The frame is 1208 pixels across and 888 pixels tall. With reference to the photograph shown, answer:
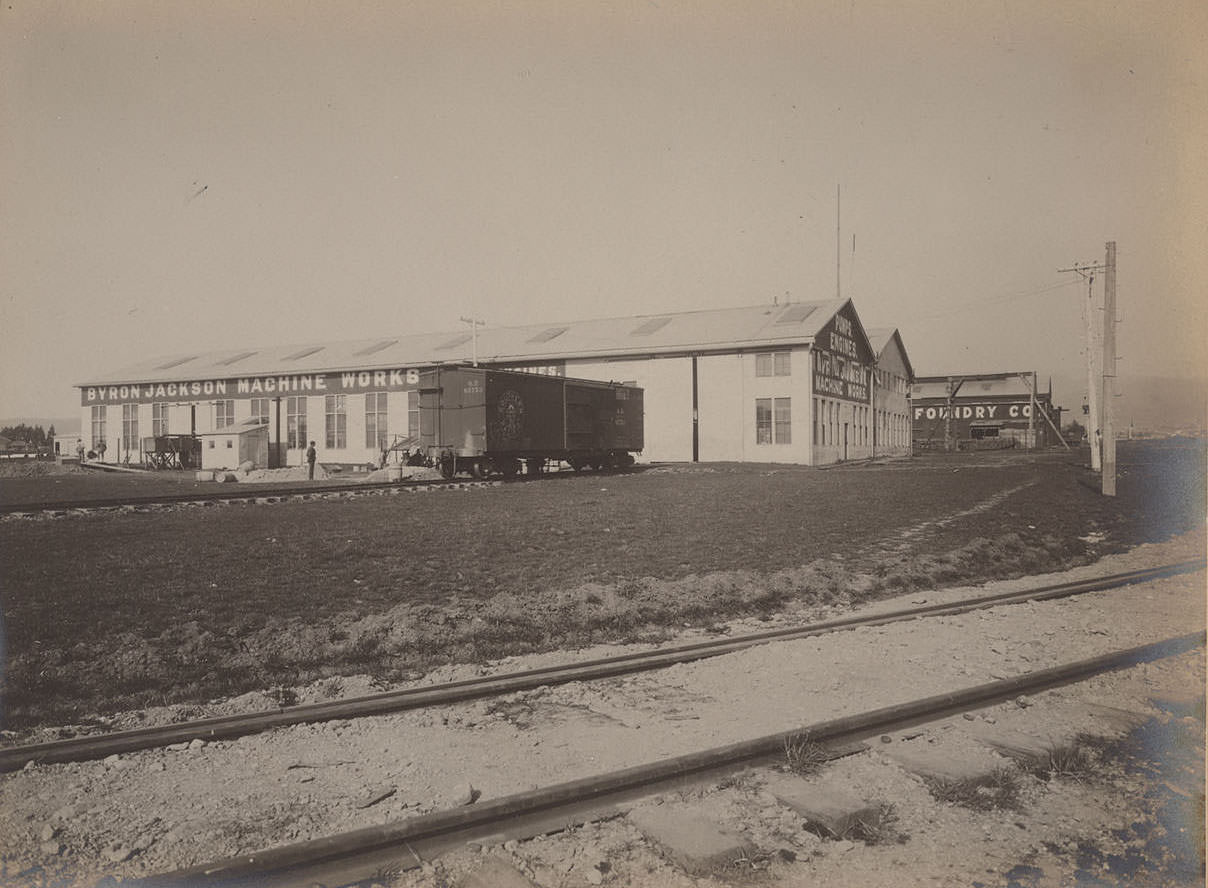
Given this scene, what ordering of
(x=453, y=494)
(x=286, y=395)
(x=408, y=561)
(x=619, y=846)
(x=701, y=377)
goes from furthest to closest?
(x=286, y=395) < (x=701, y=377) < (x=453, y=494) < (x=408, y=561) < (x=619, y=846)

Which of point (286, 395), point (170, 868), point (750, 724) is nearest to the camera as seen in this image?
point (170, 868)

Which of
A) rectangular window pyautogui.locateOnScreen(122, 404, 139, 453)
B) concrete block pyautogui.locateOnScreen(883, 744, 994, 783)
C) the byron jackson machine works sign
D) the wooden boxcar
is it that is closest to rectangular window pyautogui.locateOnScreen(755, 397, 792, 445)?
the byron jackson machine works sign

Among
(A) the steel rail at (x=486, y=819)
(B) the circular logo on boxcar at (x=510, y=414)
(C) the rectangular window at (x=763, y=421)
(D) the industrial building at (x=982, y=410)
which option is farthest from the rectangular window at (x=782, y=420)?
(D) the industrial building at (x=982, y=410)

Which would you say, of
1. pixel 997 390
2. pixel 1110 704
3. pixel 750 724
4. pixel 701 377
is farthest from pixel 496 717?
pixel 997 390

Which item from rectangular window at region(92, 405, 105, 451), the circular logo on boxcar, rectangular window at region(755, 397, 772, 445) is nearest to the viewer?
the circular logo on boxcar

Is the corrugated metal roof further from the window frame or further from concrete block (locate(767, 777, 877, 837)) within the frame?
concrete block (locate(767, 777, 877, 837))

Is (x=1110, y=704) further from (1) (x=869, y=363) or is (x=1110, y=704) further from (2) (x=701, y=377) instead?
(1) (x=869, y=363)
